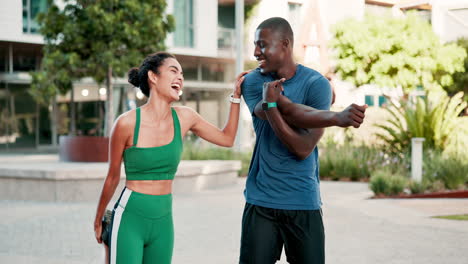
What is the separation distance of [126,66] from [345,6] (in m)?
25.8

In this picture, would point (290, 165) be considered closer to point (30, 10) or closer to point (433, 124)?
point (433, 124)

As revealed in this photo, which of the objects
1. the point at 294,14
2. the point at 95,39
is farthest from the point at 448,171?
the point at 294,14

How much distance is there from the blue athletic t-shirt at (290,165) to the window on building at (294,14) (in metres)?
26.4

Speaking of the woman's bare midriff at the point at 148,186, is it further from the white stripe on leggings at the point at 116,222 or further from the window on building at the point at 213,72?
the window on building at the point at 213,72

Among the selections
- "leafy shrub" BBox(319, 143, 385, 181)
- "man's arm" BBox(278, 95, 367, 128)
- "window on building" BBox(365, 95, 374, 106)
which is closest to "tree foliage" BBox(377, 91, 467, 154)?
"leafy shrub" BBox(319, 143, 385, 181)

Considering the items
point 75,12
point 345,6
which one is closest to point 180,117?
point 75,12

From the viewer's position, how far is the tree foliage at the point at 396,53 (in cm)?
3762

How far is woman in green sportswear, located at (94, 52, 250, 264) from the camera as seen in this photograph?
347cm

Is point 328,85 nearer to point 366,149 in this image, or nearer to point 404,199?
point 404,199

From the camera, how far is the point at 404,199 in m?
12.0

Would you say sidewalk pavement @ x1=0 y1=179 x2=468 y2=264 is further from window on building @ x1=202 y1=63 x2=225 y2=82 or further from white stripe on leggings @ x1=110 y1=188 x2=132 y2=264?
window on building @ x1=202 y1=63 x2=225 y2=82

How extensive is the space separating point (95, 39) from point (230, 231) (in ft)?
28.6

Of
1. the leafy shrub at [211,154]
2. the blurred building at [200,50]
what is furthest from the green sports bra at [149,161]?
the blurred building at [200,50]

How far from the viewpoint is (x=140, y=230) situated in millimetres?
3475
